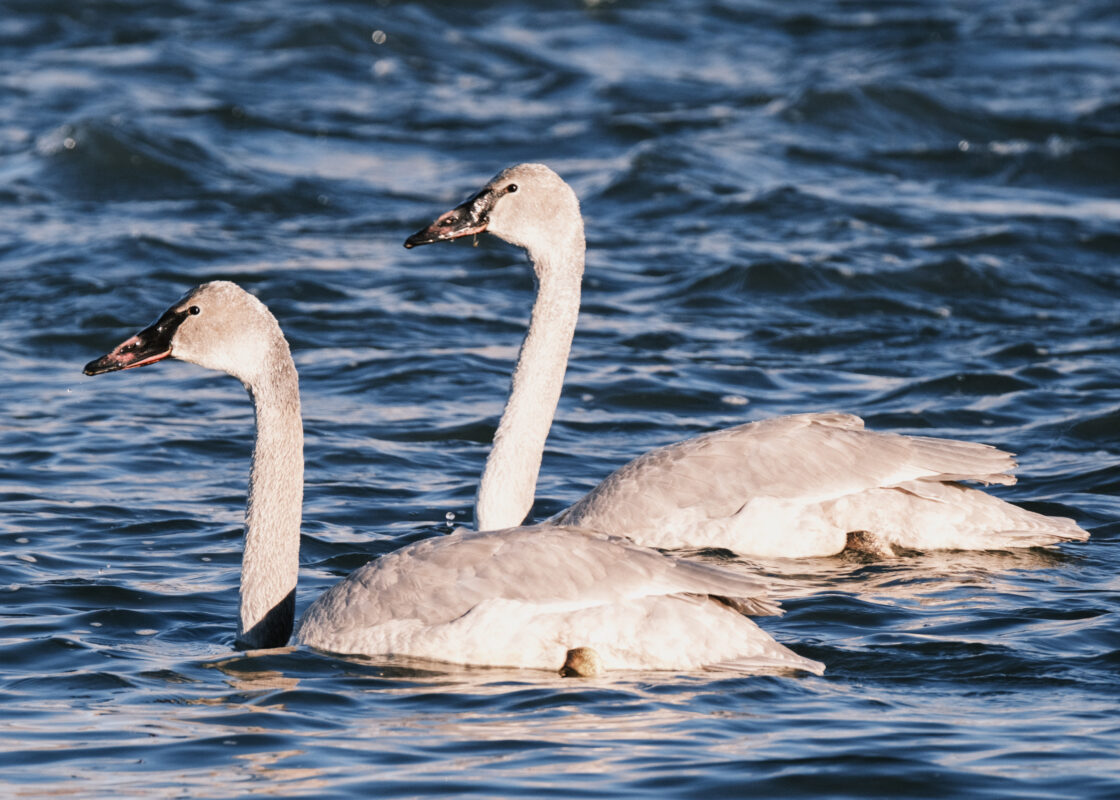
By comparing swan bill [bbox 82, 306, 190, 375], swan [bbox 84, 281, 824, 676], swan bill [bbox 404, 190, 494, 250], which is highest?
swan bill [bbox 404, 190, 494, 250]

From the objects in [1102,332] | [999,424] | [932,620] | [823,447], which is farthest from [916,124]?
[932,620]

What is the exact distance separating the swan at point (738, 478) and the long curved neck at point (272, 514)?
1.85 metres

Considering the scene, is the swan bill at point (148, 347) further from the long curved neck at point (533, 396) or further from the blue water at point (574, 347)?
the long curved neck at point (533, 396)

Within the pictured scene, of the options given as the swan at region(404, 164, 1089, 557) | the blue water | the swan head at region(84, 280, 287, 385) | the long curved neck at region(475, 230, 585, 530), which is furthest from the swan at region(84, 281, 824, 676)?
the swan at region(404, 164, 1089, 557)

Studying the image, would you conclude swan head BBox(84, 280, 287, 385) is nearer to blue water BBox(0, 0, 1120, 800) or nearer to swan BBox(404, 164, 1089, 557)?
blue water BBox(0, 0, 1120, 800)

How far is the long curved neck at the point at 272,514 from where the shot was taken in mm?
8250

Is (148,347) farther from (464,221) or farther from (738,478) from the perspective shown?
(738,478)

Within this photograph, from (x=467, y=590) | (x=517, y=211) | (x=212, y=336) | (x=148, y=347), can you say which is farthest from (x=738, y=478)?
(x=148, y=347)

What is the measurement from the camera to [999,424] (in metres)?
13.7

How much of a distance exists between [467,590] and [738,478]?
284 cm

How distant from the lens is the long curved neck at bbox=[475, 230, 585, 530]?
10.1 meters

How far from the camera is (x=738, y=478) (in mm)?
10266

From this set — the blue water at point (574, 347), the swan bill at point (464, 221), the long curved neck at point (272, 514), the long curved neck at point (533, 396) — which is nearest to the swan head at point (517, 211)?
the swan bill at point (464, 221)

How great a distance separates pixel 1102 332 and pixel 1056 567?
280 inches
